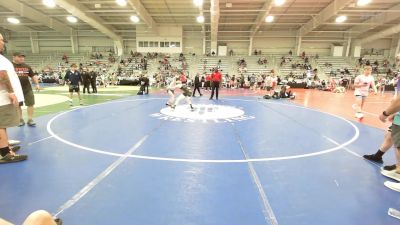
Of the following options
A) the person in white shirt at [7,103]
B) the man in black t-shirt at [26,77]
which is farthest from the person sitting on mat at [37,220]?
the man in black t-shirt at [26,77]

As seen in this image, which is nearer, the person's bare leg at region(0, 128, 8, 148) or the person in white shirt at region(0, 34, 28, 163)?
the person in white shirt at region(0, 34, 28, 163)

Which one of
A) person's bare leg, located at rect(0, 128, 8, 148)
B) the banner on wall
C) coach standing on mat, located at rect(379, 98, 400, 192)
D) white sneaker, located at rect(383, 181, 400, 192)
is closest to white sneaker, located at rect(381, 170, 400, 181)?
coach standing on mat, located at rect(379, 98, 400, 192)

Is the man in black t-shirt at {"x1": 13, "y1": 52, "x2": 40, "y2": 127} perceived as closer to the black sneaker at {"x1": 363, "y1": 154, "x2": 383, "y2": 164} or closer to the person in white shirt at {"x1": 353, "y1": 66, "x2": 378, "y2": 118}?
the black sneaker at {"x1": 363, "y1": 154, "x2": 383, "y2": 164}

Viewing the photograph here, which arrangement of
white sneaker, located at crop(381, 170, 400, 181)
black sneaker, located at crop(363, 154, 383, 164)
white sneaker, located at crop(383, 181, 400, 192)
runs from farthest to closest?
black sneaker, located at crop(363, 154, 383, 164), white sneaker, located at crop(381, 170, 400, 181), white sneaker, located at crop(383, 181, 400, 192)

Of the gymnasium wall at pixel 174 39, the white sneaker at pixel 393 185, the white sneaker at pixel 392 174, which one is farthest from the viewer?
the gymnasium wall at pixel 174 39

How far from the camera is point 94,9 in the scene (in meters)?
27.0

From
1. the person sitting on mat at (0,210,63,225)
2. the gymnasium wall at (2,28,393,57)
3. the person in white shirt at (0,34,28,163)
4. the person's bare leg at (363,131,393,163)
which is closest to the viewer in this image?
the person sitting on mat at (0,210,63,225)

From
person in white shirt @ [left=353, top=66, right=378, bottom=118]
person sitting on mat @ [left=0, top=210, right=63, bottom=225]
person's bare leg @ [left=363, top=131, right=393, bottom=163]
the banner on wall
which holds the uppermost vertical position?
the banner on wall

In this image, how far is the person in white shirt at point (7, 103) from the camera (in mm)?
4114

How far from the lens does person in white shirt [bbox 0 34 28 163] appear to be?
162 inches

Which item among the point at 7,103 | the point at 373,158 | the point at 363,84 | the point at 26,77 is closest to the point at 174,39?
the point at 363,84

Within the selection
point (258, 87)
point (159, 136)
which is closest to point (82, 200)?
point (159, 136)

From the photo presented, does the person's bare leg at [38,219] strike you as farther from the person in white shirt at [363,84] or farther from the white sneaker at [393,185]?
the person in white shirt at [363,84]

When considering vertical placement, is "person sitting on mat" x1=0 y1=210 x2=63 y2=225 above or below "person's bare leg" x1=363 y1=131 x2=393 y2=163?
above
